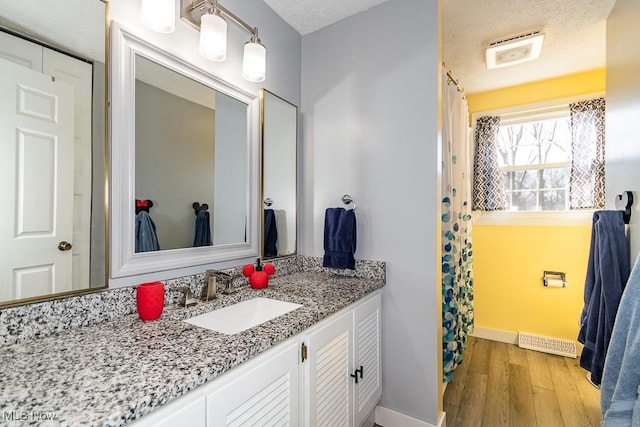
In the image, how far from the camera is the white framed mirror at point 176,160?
1.11 metres

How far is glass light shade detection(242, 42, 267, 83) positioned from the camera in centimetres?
150

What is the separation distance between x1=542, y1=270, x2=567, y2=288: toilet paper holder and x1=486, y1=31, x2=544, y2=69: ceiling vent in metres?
1.86

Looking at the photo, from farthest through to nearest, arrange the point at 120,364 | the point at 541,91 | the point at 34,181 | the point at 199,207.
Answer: the point at 541,91
the point at 199,207
the point at 34,181
the point at 120,364

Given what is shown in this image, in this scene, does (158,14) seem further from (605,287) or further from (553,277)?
(553,277)

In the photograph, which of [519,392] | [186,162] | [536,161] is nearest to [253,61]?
[186,162]

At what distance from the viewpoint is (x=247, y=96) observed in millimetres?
1639

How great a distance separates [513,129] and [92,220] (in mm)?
3534

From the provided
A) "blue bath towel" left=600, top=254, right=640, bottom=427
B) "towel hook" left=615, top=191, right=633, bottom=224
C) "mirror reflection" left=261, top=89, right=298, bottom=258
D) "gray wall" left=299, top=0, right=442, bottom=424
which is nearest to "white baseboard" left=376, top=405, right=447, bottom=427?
"gray wall" left=299, top=0, right=442, bottom=424

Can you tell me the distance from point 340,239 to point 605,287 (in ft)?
4.59

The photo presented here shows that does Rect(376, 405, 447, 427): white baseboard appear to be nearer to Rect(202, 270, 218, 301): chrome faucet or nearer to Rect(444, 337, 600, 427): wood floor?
Rect(444, 337, 600, 427): wood floor

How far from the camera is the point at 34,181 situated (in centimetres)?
90

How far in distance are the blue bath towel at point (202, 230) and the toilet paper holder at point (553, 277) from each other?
2.96 metres

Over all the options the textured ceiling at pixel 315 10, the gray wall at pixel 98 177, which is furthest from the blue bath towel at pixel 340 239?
the textured ceiling at pixel 315 10

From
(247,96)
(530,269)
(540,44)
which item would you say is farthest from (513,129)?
(247,96)
